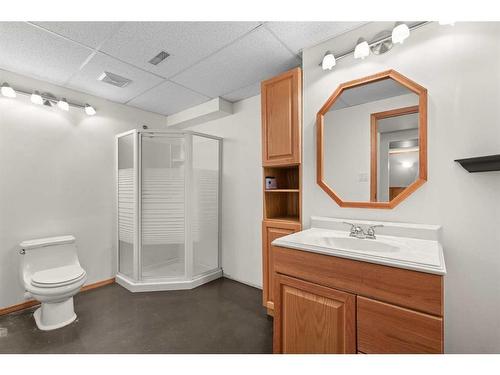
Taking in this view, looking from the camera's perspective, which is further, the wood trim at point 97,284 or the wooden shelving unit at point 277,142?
the wood trim at point 97,284

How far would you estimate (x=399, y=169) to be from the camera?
1522 mm

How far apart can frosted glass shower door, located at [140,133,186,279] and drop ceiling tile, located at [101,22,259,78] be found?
0.97 m

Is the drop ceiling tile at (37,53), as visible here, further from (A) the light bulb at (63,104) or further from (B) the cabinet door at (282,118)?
(B) the cabinet door at (282,118)

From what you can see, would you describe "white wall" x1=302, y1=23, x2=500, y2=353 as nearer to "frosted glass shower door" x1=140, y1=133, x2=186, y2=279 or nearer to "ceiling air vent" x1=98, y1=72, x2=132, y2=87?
"frosted glass shower door" x1=140, y1=133, x2=186, y2=279

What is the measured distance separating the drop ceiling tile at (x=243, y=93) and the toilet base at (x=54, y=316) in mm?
2630

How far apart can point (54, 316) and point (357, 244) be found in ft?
8.27

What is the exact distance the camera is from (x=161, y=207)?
8.93 ft

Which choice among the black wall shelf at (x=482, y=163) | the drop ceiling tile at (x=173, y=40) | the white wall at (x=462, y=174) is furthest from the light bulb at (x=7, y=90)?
the black wall shelf at (x=482, y=163)

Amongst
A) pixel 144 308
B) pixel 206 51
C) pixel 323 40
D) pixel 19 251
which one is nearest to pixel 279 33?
pixel 323 40

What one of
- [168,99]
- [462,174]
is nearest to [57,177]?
[168,99]

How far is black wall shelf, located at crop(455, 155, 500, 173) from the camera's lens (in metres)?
1.17

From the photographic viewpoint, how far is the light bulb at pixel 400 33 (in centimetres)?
139

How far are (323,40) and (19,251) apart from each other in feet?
11.0

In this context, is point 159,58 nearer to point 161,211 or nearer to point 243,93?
point 243,93
